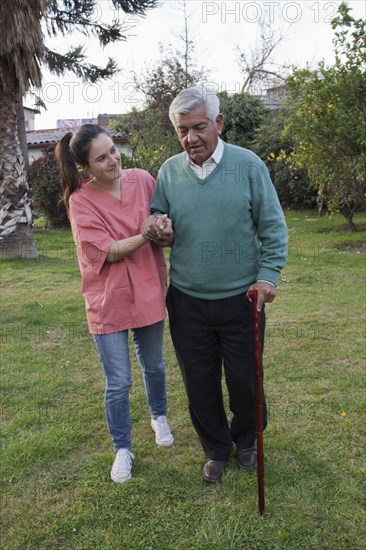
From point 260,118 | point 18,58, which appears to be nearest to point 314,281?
point 18,58

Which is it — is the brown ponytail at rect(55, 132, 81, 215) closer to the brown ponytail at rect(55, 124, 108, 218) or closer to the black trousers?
the brown ponytail at rect(55, 124, 108, 218)

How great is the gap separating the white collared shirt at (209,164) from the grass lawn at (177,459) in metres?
1.56

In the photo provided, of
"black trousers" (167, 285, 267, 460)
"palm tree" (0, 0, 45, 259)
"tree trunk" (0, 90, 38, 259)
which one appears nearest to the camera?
"black trousers" (167, 285, 267, 460)

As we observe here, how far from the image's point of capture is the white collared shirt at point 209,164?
8.10 ft

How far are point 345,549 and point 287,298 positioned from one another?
441 centimetres

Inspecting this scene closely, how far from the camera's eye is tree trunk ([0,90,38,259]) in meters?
9.98

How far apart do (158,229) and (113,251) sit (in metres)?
0.27

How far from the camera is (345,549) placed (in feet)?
7.34

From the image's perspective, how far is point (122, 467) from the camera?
279 centimetres

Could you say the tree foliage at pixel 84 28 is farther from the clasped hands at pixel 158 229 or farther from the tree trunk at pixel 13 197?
the clasped hands at pixel 158 229

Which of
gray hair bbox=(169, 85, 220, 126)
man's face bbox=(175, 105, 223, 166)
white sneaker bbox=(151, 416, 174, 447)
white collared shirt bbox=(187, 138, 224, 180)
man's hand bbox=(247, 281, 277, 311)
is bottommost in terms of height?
white sneaker bbox=(151, 416, 174, 447)

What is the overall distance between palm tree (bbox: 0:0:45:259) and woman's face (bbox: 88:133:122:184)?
22.8 ft

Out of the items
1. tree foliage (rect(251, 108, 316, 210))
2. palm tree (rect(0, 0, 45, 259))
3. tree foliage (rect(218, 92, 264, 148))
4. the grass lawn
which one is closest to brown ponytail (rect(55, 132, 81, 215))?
the grass lawn

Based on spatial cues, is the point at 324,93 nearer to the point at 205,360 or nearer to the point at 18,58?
the point at 18,58
